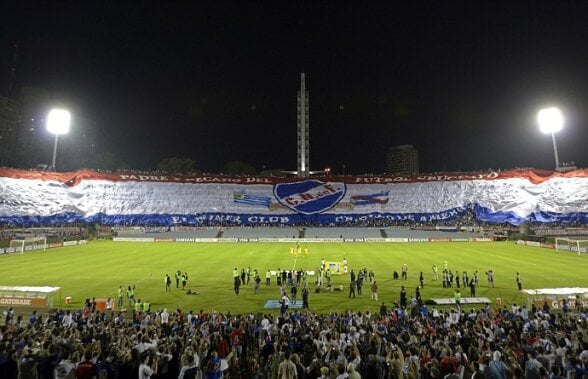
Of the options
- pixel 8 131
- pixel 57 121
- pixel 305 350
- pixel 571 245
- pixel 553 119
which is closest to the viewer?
pixel 305 350

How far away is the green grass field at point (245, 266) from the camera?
26.8m

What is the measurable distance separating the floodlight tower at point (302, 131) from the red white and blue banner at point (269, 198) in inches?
666

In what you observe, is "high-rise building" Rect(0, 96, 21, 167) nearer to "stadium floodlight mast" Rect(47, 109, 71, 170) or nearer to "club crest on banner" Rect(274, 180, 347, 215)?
"stadium floodlight mast" Rect(47, 109, 71, 170)

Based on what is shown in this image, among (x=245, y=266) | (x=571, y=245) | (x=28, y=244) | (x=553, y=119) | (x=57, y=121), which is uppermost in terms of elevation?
(x=57, y=121)

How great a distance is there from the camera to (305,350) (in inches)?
414

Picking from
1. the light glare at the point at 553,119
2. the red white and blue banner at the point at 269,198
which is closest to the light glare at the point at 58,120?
the red white and blue banner at the point at 269,198

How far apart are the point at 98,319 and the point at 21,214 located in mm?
61973

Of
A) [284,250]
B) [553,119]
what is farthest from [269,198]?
[553,119]

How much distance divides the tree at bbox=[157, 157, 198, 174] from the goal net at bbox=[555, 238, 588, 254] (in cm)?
9514

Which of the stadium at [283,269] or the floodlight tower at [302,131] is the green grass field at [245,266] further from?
the floodlight tower at [302,131]

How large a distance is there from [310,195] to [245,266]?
53.8 meters

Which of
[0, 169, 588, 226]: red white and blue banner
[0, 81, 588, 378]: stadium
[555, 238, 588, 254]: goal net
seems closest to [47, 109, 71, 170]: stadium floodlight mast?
[0, 169, 588, 226]: red white and blue banner

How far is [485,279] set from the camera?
1319 inches

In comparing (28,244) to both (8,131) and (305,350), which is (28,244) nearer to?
(8,131)
